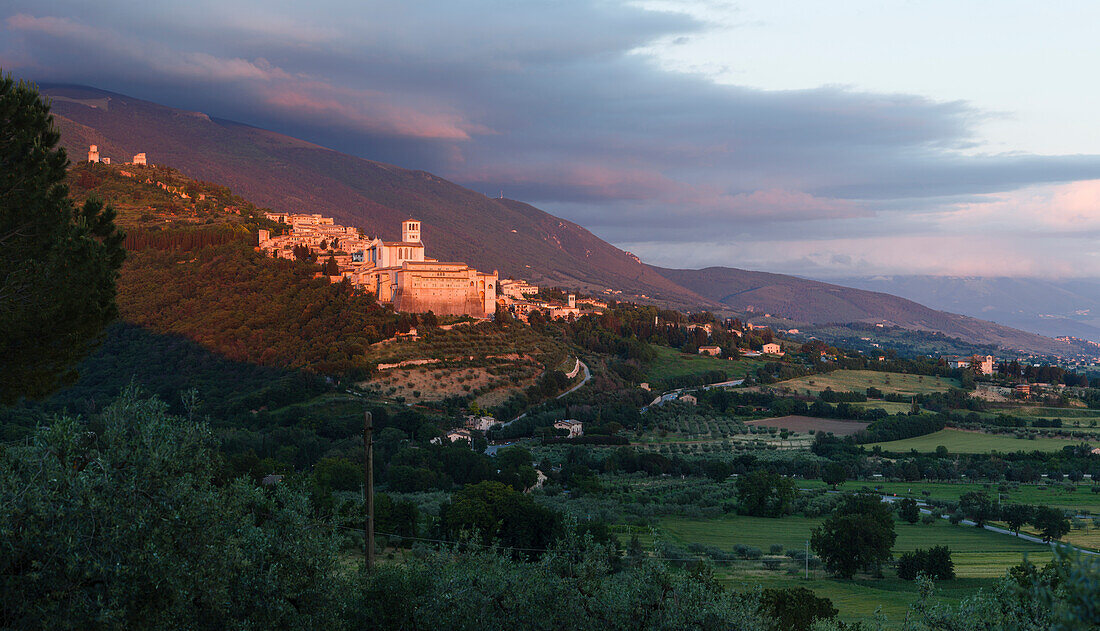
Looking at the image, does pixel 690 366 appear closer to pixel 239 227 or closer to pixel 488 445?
pixel 488 445

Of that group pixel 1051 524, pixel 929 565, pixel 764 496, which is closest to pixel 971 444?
pixel 1051 524

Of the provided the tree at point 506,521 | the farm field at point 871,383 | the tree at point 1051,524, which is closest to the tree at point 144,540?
the tree at point 506,521

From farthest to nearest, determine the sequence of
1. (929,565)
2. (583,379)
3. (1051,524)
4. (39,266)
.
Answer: (583,379) → (1051,524) → (929,565) → (39,266)

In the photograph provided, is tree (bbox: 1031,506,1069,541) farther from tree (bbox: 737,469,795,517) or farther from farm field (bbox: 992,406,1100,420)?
farm field (bbox: 992,406,1100,420)

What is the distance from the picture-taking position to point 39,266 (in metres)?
12.3

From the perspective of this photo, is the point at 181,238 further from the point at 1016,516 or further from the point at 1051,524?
the point at 1051,524

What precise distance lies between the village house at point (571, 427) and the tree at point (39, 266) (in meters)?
A: 39.8

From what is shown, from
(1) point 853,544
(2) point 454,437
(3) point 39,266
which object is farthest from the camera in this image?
(2) point 454,437

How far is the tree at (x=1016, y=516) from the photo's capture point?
98.5 ft

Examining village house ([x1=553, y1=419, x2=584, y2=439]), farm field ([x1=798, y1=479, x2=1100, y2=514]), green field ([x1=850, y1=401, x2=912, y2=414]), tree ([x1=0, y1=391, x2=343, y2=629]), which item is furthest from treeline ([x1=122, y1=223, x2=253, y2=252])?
tree ([x1=0, y1=391, x2=343, y2=629])

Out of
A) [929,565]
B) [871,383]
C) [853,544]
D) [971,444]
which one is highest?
[871,383]

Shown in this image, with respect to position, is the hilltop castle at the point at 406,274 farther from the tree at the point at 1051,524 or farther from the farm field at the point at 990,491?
the tree at the point at 1051,524

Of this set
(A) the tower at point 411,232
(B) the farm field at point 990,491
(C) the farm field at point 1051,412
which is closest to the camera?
(B) the farm field at point 990,491

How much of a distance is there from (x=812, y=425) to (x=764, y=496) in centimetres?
2874
